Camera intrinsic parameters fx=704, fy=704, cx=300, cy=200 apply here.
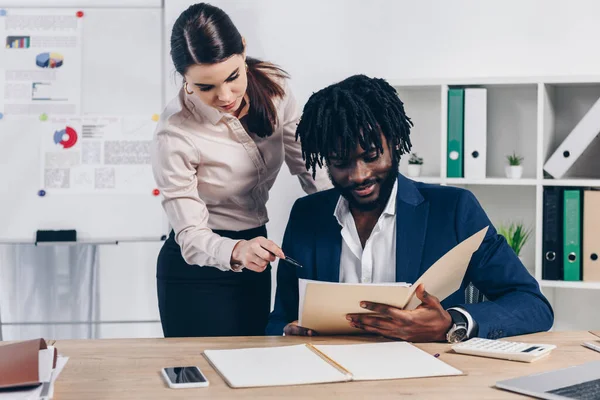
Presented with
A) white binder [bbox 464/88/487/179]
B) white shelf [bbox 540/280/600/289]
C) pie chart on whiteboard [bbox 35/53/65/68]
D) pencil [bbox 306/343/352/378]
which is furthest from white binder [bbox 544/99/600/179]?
pie chart on whiteboard [bbox 35/53/65/68]

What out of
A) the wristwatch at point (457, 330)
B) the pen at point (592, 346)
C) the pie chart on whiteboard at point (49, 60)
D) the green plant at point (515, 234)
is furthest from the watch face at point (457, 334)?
the pie chart on whiteboard at point (49, 60)

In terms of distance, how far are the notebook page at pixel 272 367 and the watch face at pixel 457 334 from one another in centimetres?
29

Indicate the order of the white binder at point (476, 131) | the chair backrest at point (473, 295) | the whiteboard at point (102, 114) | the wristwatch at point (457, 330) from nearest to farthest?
the wristwatch at point (457, 330), the chair backrest at point (473, 295), the white binder at point (476, 131), the whiteboard at point (102, 114)

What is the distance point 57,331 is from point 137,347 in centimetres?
167

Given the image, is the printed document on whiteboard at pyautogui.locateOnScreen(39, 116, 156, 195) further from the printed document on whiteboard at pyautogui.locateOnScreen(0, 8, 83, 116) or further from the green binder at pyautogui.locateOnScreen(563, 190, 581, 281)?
the green binder at pyautogui.locateOnScreen(563, 190, 581, 281)

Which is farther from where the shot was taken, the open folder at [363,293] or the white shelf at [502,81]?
the white shelf at [502,81]

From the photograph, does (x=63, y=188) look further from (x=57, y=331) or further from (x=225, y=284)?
(x=225, y=284)

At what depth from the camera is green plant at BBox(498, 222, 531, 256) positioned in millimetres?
2584

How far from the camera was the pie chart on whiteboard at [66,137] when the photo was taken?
2.85 meters

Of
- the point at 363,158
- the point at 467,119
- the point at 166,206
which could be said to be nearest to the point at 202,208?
the point at 166,206

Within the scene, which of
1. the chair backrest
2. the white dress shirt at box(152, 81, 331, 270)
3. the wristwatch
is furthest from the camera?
the white dress shirt at box(152, 81, 331, 270)

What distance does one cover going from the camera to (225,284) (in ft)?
6.63

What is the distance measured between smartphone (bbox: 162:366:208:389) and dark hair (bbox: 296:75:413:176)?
0.62 m

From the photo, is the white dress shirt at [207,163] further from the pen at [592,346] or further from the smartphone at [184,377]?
the pen at [592,346]
